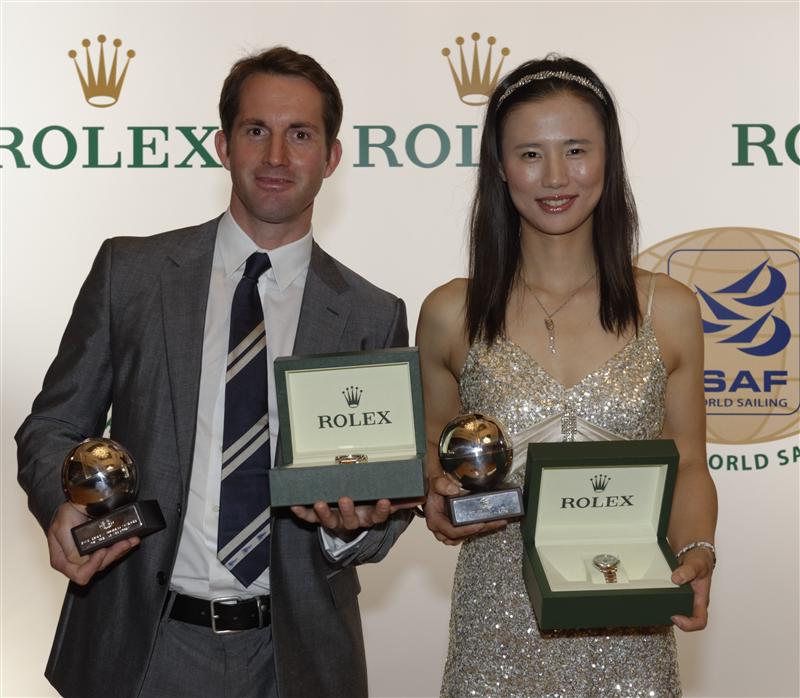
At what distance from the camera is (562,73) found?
2297 mm

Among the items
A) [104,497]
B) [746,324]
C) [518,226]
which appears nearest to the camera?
[104,497]

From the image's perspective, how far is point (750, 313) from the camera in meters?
3.79

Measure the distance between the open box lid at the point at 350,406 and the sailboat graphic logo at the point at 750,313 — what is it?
2.07 metres

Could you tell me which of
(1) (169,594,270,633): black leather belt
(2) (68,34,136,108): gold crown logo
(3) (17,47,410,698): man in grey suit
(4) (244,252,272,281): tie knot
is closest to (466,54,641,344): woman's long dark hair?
(3) (17,47,410,698): man in grey suit

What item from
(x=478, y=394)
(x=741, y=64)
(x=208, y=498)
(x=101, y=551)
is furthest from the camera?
(x=741, y=64)

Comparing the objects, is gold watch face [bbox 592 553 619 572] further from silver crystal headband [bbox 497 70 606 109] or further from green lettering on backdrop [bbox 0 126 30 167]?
green lettering on backdrop [bbox 0 126 30 167]

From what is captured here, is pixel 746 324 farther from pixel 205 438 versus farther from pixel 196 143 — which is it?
pixel 205 438

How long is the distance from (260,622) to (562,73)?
1.33 m

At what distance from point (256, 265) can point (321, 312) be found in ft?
0.56

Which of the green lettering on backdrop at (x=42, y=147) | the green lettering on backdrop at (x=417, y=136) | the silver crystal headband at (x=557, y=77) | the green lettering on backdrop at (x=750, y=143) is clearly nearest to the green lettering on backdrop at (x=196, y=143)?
the green lettering on backdrop at (x=42, y=147)

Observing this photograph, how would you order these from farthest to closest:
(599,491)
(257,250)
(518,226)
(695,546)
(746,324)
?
1. (746,324)
2. (518,226)
3. (257,250)
4. (695,546)
5. (599,491)

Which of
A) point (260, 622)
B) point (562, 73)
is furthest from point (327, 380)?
point (562, 73)

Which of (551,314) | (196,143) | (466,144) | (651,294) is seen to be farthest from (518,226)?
(196,143)

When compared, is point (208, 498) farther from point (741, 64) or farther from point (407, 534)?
point (741, 64)
